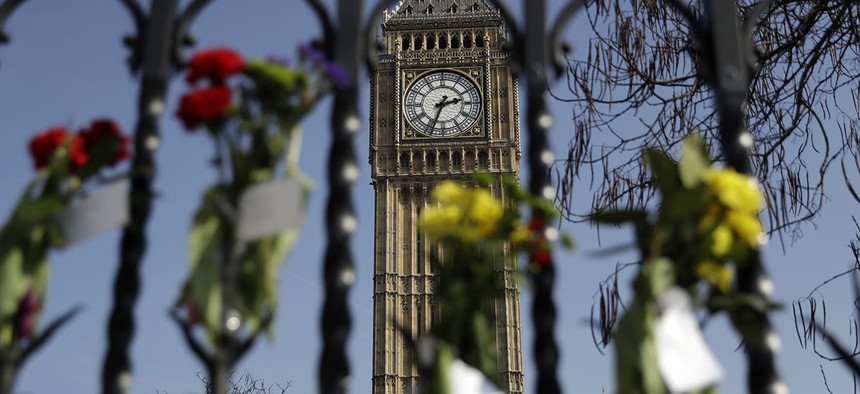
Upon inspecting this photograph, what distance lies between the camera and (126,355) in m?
1.38

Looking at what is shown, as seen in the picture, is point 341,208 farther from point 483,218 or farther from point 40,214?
point 40,214

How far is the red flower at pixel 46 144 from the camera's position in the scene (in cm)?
148

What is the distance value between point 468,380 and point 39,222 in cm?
69

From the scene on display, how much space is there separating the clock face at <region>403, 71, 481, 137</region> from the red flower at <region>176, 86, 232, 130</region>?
34.2 metres

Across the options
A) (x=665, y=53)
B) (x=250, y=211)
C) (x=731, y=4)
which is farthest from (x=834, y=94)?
(x=250, y=211)

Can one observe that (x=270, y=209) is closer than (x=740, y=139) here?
Yes

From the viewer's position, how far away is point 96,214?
4.54 feet

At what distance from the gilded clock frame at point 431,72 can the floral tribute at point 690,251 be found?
113ft

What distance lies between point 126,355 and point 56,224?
227 mm

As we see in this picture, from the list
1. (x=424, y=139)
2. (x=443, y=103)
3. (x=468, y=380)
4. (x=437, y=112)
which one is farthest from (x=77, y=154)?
(x=424, y=139)

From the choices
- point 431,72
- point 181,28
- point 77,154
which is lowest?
point 77,154

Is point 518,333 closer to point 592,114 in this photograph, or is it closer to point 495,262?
point 592,114

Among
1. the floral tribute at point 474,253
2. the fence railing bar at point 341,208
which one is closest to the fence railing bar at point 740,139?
the floral tribute at point 474,253

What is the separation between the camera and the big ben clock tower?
118 ft
